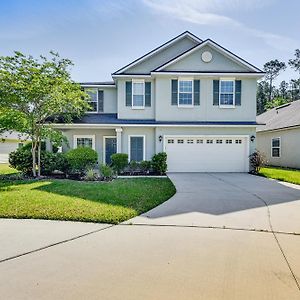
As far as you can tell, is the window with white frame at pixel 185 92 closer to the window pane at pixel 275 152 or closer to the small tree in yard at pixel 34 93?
the small tree in yard at pixel 34 93

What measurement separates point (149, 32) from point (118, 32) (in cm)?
155

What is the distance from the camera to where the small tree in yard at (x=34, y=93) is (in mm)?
12297

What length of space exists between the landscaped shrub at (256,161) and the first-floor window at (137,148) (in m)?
6.69

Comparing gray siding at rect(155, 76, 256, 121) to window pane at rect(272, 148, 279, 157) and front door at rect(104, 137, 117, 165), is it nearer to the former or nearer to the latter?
front door at rect(104, 137, 117, 165)

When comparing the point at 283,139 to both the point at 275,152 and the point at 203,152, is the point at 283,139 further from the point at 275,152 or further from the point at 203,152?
the point at 203,152

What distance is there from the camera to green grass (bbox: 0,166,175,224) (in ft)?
21.4

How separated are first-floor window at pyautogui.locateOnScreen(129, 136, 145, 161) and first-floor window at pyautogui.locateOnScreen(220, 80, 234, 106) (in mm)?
5580

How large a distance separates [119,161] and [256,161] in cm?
822

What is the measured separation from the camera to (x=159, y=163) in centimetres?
1530

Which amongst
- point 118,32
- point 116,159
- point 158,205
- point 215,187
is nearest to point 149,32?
point 118,32

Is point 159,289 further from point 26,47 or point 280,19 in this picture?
point 26,47

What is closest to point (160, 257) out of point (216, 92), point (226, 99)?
point (216, 92)

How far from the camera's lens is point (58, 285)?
3365 millimetres

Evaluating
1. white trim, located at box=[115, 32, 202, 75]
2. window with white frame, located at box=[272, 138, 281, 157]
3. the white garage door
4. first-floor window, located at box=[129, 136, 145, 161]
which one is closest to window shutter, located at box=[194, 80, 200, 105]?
the white garage door
